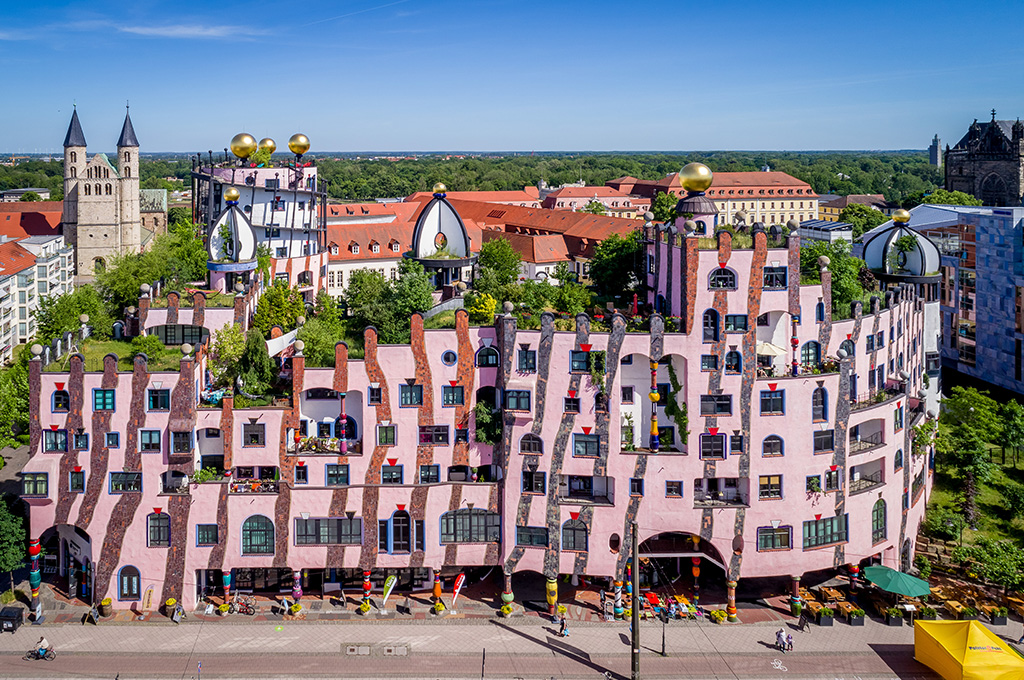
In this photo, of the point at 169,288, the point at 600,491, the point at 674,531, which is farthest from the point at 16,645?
the point at 674,531

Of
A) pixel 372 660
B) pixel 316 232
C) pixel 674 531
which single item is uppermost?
pixel 316 232

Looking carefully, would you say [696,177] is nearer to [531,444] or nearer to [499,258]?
[531,444]

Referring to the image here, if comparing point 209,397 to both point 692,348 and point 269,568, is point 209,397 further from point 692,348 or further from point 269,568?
point 692,348

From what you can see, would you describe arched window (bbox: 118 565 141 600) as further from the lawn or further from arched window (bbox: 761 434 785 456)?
arched window (bbox: 761 434 785 456)

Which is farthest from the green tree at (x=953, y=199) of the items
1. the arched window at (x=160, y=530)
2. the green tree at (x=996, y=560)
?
the arched window at (x=160, y=530)

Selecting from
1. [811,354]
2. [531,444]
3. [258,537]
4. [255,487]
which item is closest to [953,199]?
[811,354]

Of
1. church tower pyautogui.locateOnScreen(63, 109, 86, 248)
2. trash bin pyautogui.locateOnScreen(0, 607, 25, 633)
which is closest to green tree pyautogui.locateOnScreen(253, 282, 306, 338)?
trash bin pyautogui.locateOnScreen(0, 607, 25, 633)

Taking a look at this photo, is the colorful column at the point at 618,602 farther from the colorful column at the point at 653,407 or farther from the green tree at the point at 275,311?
the green tree at the point at 275,311
